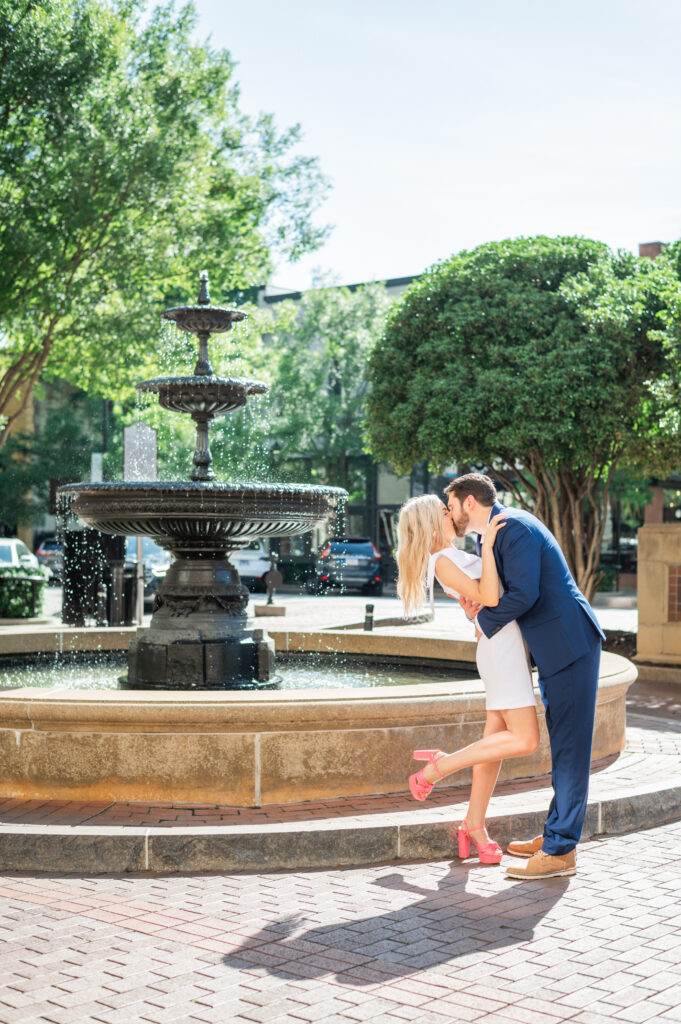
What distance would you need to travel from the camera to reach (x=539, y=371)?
57.8 ft

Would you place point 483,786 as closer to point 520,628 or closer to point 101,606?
point 520,628

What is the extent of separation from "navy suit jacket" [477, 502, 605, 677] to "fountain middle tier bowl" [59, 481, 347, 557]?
3.30 metres

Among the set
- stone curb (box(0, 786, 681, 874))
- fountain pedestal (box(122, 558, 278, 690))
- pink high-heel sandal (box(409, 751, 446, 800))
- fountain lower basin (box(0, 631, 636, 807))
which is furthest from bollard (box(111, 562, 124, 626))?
pink high-heel sandal (box(409, 751, 446, 800))

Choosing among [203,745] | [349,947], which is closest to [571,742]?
[349,947]

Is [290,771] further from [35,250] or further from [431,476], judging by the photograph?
[431,476]

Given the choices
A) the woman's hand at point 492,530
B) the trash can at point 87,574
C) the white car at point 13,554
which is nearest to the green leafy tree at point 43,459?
the white car at point 13,554

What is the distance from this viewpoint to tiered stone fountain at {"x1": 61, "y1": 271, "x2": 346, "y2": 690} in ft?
27.4

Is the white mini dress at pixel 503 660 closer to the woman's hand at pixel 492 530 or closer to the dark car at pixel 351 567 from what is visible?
the woman's hand at pixel 492 530

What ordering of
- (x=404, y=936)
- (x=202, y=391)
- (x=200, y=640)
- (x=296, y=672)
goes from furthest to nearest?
(x=296, y=672), (x=202, y=391), (x=200, y=640), (x=404, y=936)

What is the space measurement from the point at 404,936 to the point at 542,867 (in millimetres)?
984

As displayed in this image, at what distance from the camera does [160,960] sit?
14.3ft

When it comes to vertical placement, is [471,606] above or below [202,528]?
below

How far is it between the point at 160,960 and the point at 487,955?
1.22m

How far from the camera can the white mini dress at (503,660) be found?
5.44 meters
